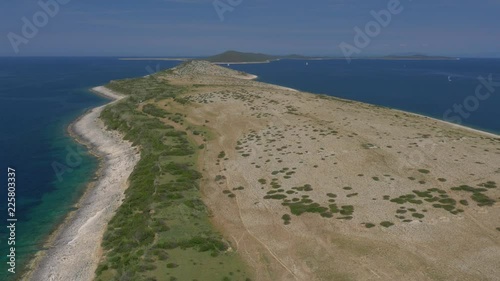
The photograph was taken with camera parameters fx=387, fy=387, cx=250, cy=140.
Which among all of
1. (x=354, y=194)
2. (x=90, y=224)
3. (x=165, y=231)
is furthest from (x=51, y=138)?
(x=354, y=194)

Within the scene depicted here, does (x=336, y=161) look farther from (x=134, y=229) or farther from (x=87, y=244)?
(x=87, y=244)

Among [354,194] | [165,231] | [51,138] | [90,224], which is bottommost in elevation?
[51,138]

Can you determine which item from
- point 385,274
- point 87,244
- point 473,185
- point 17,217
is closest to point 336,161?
point 473,185

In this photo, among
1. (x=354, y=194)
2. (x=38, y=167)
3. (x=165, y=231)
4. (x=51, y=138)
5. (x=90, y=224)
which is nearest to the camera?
(x=165, y=231)

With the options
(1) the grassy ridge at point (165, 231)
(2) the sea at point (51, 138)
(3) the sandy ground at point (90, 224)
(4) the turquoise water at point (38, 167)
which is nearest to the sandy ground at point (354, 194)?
(1) the grassy ridge at point (165, 231)

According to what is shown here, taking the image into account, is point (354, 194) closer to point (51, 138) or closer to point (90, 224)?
point (90, 224)
